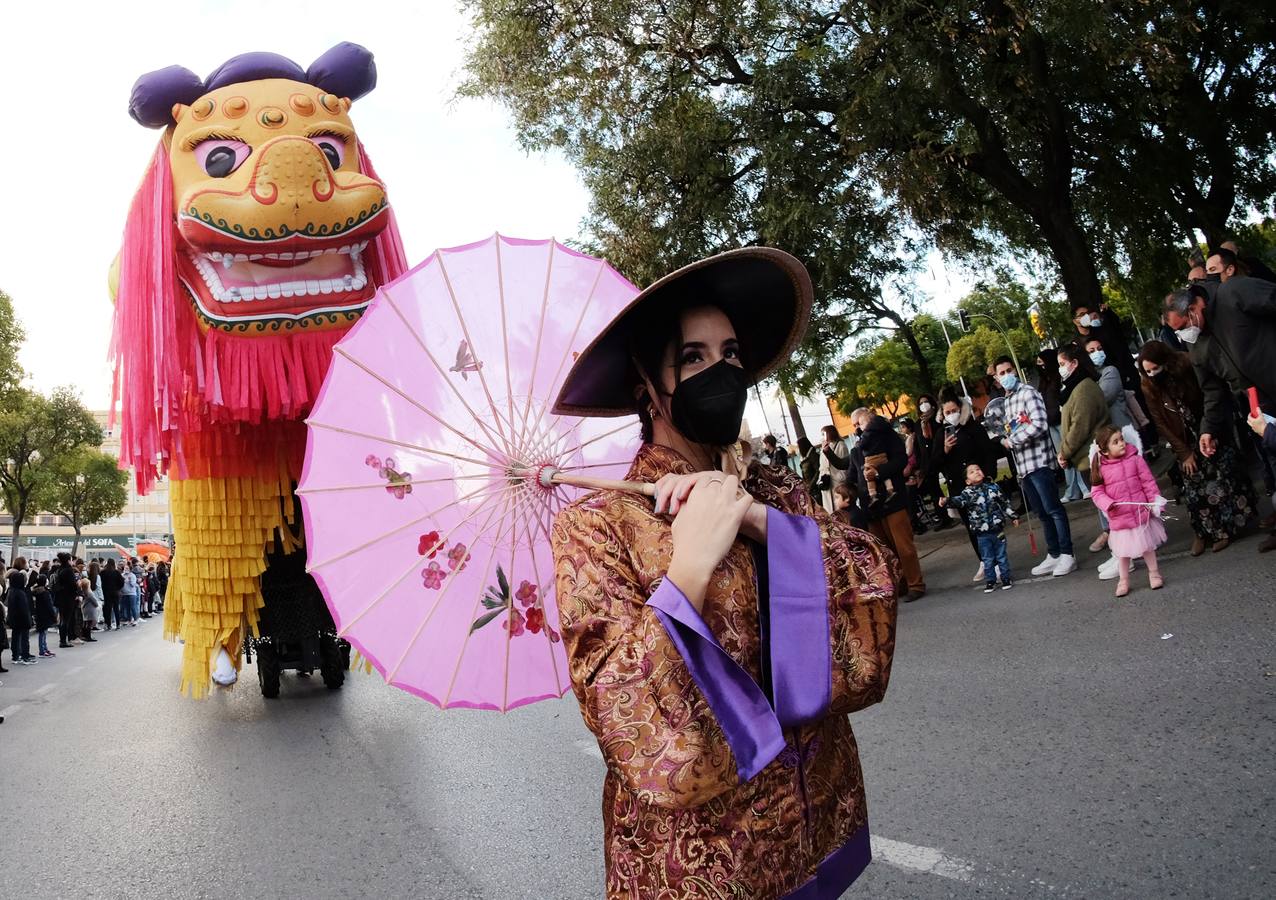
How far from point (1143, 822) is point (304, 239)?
4.80m

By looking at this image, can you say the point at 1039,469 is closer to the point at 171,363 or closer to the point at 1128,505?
the point at 1128,505

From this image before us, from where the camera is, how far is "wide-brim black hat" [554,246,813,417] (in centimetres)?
189

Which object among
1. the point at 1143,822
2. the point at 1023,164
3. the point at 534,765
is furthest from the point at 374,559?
the point at 1023,164

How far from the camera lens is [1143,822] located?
3.29 metres

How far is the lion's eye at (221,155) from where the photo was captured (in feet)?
19.0

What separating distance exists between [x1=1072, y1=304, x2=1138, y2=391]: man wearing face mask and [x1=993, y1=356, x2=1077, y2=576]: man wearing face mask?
1731 mm

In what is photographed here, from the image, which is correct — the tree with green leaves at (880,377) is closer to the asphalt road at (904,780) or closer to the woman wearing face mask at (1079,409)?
the woman wearing face mask at (1079,409)

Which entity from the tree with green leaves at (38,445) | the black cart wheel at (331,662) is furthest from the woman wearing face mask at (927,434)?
the tree with green leaves at (38,445)

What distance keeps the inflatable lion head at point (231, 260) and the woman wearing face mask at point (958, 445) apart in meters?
7.00

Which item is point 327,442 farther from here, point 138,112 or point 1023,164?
point 1023,164

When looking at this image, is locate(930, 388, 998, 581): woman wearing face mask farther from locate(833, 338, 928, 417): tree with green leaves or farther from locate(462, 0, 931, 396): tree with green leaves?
locate(833, 338, 928, 417): tree with green leaves

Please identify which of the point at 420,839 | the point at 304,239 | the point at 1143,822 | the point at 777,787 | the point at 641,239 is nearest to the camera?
the point at 777,787

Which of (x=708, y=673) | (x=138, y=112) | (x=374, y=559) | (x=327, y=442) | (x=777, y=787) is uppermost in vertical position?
(x=138, y=112)

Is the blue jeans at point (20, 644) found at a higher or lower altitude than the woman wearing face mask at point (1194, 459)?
lower
